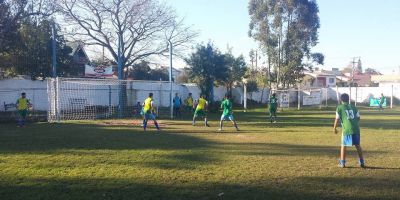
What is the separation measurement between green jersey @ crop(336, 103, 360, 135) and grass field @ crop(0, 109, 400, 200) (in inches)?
32.4

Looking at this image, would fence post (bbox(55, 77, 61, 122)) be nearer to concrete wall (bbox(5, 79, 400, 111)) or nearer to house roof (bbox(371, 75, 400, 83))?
concrete wall (bbox(5, 79, 400, 111))

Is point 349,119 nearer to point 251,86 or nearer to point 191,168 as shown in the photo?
point 191,168

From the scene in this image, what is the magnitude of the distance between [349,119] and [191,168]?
3671mm

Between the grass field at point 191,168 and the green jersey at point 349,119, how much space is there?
2.70 ft

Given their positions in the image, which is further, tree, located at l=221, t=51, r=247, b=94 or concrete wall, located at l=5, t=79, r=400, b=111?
tree, located at l=221, t=51, r=247, b=94

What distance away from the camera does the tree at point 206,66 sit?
3616 centimetres

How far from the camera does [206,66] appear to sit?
119 feet

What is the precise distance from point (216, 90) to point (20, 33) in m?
21.3

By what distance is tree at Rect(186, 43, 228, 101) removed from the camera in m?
36.2

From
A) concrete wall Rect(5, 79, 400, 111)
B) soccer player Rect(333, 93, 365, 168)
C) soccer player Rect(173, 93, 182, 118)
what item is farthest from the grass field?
concrete wall Rect(5, 79, 400, 111)

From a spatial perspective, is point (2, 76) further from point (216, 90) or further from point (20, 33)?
point (216, 90)

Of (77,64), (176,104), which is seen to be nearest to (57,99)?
(176,104)

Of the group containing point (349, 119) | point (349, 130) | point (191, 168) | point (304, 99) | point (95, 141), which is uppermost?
point (304, 99)

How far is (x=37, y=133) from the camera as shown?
16781mm
